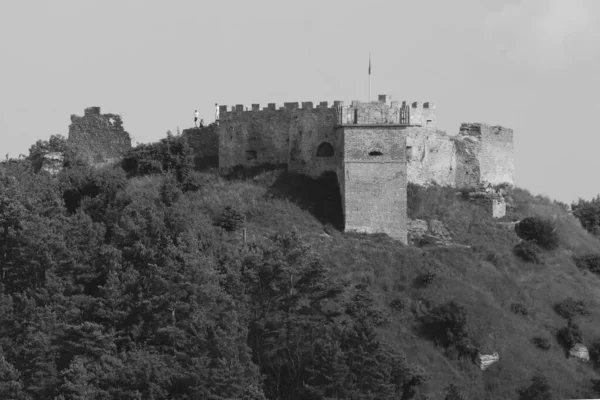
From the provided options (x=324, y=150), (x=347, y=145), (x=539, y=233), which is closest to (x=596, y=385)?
(x=539, y=233)

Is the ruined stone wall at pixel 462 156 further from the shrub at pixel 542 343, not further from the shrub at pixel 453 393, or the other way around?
the shrub at pixel 453 393

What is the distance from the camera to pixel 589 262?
62.7 meters

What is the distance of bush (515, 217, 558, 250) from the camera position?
62.2m

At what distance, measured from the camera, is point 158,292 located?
182ft

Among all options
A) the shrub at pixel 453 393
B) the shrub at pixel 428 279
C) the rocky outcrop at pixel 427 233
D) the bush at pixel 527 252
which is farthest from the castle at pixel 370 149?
the shrub at pixel 453 393

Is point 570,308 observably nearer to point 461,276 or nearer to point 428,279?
point 461,276

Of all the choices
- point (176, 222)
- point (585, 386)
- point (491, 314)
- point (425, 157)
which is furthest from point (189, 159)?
point (585, 386)

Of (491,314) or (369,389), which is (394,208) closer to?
(491,314)

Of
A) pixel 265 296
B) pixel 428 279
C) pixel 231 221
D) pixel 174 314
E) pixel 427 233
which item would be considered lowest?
pixel 174 314

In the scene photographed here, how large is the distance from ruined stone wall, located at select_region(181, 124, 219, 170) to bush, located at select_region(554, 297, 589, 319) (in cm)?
1543

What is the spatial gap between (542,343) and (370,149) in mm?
9681

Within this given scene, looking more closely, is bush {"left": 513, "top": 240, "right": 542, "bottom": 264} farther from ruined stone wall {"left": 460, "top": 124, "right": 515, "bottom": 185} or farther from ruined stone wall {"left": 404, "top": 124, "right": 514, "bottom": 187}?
ruined stone wall {"left": 460, "top": 124, "right": 515, "bottom": 185}

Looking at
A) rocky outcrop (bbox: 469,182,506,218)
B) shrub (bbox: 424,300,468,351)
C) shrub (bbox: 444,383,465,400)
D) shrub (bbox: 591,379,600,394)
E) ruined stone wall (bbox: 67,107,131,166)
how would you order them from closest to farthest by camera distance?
→ shrub (bbox: 444,383,465,400) < shrub (bbox: 591,379,600,394) < shrub (bbox: 424,300,468,351) < rocky outcrop (bbox: 469,182,506,218) < ruined stone wall (bbox: 67,107,131,166)

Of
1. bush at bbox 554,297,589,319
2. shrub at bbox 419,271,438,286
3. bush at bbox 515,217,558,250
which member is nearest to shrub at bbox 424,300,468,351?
shrub at bbox 419,271,438,286
